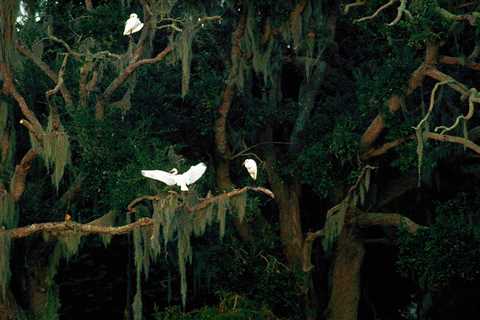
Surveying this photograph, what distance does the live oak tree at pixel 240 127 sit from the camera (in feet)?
46.8

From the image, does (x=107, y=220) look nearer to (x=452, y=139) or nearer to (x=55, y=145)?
(x=55, y=145)

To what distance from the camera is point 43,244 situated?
15219mm

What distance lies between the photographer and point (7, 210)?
45.9 ft

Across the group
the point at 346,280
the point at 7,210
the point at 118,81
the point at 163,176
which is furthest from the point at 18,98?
the point at 346,280

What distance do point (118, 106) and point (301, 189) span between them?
4.37 m

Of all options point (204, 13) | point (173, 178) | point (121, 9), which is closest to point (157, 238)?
point (173, 178)

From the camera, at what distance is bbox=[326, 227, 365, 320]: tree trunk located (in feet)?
57.0

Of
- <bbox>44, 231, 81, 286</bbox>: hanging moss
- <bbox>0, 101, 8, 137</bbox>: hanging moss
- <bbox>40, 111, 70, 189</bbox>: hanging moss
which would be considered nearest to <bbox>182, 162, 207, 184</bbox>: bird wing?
<bbox>40, 111, 70, 189</bbox>: hanging moss

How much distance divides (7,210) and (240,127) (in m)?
4.12

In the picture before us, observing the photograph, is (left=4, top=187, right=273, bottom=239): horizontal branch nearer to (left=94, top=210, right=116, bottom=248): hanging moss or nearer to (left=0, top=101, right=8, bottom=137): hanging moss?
(left=94, top=210, right=116, bottom=248): hanging moss

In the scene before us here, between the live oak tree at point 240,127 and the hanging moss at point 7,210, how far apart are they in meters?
0.03

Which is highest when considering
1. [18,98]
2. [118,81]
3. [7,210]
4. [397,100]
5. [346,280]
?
[118,81]

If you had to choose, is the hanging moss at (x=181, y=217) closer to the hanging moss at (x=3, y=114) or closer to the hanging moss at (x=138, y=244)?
the hanging moss at (x=138, y=244)

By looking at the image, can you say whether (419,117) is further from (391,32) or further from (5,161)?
(5,161)
